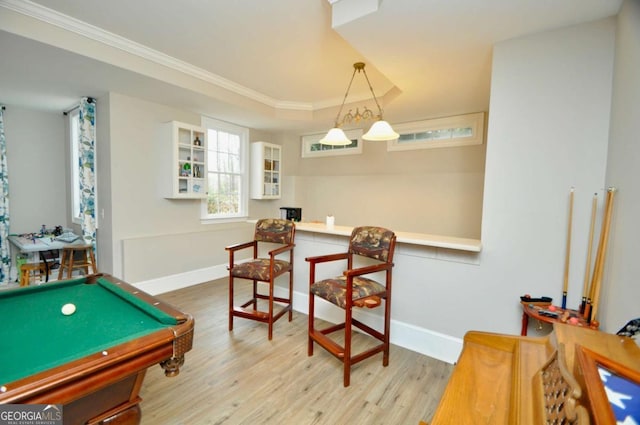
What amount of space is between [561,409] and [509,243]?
165 cm

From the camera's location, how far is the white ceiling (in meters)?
1.86

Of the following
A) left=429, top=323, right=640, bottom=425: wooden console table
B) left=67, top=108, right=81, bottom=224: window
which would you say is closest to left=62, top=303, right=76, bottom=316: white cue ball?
left=429, top=323, right=640, bottom=425: wooden console table

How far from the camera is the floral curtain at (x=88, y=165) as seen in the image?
11.6 ft

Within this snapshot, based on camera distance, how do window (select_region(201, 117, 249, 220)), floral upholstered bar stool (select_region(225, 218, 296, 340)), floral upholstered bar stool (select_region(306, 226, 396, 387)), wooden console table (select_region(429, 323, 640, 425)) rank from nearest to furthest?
wooden console table (select_region(429, 323, 640, 425)) → floral upholstered bar stool (select_region(306, 226, 396, 387)) → floral upholstered bar stool (select_region(225, 218, 296, 340)) → window (select_region(201, 117, 249, 220))

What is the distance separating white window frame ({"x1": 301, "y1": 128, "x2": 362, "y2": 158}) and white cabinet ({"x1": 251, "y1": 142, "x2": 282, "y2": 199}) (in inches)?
21.7

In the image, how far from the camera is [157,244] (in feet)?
12.4

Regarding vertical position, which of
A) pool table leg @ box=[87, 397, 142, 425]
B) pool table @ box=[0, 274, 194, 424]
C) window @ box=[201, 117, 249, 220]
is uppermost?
window @ box=[201, 117, 249, 220]

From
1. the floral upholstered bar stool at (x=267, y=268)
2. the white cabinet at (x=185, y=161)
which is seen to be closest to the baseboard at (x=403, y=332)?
the floral upholstered bar stool at (x=267, y=268)

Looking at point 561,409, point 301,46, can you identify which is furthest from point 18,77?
point 561,409

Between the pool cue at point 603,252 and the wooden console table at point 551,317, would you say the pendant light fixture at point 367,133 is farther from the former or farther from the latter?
the wooden console table at point 551,317

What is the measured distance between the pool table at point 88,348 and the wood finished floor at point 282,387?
680 mm

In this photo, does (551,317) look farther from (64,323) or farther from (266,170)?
(266,170)

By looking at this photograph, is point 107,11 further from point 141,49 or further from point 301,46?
point 301,46

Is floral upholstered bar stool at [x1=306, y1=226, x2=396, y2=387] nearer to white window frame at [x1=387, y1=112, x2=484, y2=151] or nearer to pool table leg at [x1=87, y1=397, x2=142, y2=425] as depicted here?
pool table leg at [x1=87, y1=397, x2=142, y2=425]
